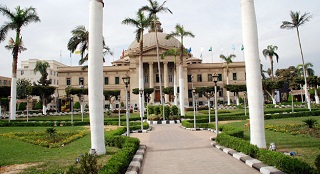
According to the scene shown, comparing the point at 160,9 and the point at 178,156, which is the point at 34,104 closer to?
the point at 160,9

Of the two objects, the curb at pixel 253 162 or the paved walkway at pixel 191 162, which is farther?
the paved walkway at pixel 191 162

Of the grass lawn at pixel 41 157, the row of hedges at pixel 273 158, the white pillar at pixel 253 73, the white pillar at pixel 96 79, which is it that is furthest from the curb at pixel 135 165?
the white pillar at pixel 253 73

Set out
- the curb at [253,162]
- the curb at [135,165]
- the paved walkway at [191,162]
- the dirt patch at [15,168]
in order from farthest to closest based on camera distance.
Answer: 1. the dirt patch at [15,168]
2. the paved walkway at [191,162]
3. the curb at [135,165]
4. the curb at [253,162]

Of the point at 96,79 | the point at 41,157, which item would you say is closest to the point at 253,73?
the point at 96,79

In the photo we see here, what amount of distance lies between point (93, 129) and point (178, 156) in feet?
9.67

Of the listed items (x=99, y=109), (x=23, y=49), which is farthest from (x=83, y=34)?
(x=99, y=109)

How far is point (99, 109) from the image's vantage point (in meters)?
8.24

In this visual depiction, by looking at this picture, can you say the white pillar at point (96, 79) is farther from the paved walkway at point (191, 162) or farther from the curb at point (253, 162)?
the curb at point (253, 162)

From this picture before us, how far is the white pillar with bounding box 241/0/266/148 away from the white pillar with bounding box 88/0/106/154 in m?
4.81

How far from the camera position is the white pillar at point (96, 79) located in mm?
8203

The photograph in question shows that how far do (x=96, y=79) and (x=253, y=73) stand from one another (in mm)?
5055

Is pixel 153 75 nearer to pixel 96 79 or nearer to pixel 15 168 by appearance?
pixel 96 79

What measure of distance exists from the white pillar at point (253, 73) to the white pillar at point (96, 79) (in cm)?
481

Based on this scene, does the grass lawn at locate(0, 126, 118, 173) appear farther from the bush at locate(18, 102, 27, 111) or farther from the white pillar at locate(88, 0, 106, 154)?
the bush at locate(18, 102, 27, 111)
